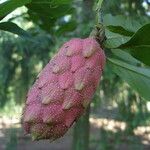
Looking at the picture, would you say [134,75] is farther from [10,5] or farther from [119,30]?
[10,5]

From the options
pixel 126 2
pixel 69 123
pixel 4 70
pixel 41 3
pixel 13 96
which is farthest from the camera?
pixel 13 96

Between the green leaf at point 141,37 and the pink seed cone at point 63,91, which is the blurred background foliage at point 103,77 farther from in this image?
the pink seed cone at point 63,91

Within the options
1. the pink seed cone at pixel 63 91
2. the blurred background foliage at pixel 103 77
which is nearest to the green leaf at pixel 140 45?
the pink seed cone at pixel 63 91

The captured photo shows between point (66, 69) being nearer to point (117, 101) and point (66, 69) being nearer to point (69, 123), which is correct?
point (69, 123)

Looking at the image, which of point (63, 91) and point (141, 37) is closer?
point (63, 91)

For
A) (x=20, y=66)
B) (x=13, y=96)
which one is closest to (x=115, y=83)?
(x=20, y=66)

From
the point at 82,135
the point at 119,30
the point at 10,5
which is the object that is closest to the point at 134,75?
the point at 119,30
